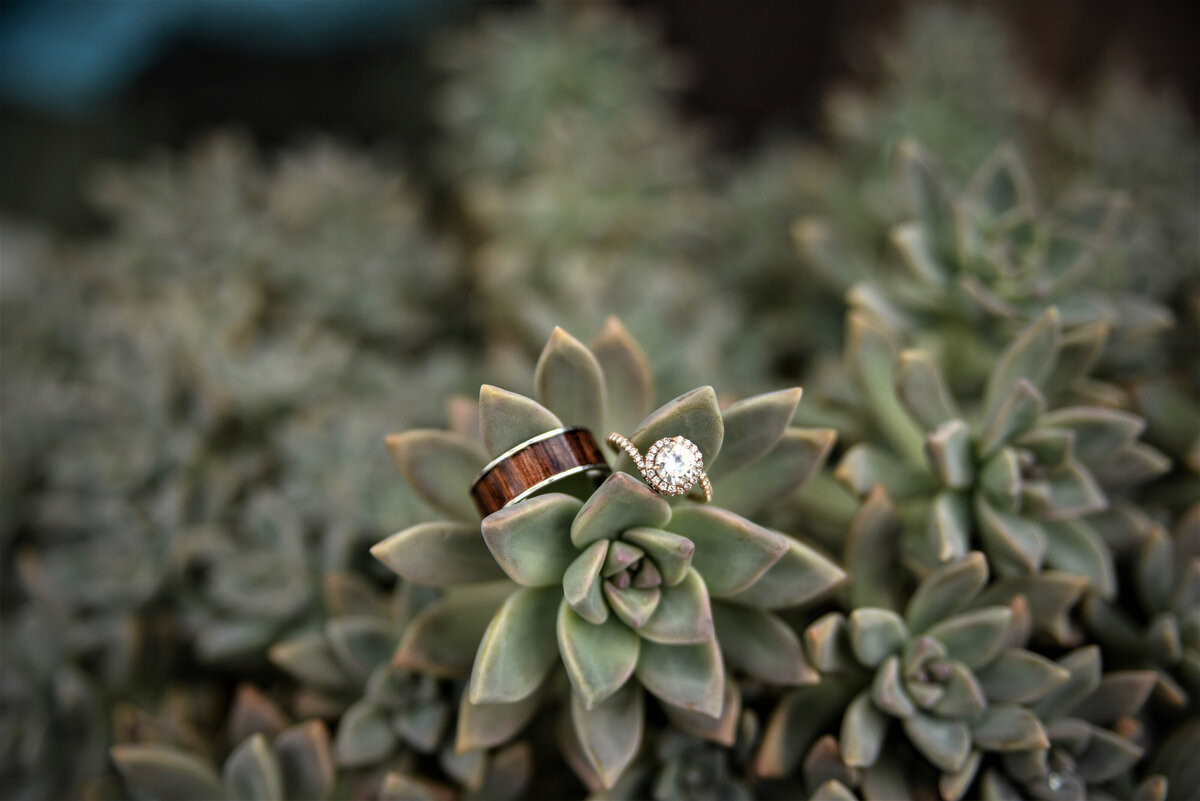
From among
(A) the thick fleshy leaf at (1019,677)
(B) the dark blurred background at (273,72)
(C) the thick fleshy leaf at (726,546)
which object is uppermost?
(B) the dark blurred background at (273,72)

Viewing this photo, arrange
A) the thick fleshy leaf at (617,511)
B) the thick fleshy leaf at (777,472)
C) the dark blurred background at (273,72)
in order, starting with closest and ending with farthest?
1. the thick fleshy leaf at (617,511)
2. the thick fleshy leaf at (777,472)
3. the dark blurred background at (273,72)

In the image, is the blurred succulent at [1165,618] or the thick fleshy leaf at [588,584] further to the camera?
the blurred succulent at [1165,618]

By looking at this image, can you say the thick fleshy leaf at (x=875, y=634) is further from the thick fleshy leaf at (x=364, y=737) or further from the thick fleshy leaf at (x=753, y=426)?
the thick fleshy leaf at (x=364, y=737)

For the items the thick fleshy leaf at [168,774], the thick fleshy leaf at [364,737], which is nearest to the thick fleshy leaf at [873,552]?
the thick fleshy leaf at [364,737]

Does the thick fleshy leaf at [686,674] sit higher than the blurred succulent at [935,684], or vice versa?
the thick fleshy leaf at [686,674]

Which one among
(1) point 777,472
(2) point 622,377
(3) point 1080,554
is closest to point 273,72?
(2) point 622,377

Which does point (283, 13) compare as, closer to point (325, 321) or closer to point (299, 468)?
point (325, 321)

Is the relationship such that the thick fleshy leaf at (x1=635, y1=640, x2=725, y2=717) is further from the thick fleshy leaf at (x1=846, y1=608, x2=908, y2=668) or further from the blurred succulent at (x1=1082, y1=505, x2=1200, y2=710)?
the blurred succulent at (x1=1082, y1=505, x2=1200, y2=710)

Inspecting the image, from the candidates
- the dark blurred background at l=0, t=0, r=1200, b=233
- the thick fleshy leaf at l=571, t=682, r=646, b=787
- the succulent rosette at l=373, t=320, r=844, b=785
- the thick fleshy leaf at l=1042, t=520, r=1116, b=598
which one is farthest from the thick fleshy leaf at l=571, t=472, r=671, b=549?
the dark blurred background at l=0, t=0, r=1200, b=233
